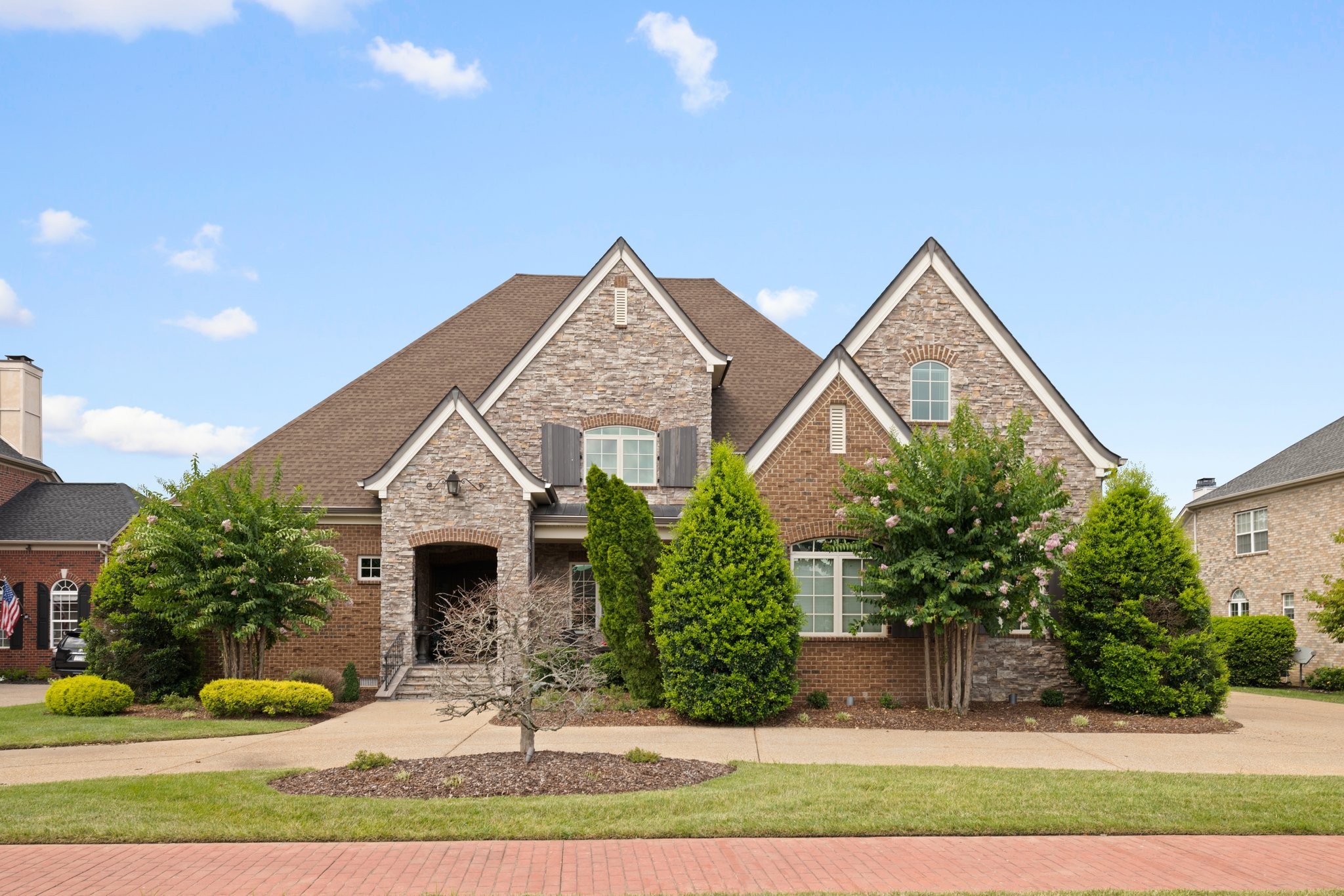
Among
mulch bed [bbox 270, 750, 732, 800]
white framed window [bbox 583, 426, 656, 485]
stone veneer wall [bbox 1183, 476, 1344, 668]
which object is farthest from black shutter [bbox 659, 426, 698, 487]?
stone veneer wall [bbox 1183, 476, 1344, 668]

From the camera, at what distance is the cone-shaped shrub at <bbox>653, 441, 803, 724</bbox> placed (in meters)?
15.5

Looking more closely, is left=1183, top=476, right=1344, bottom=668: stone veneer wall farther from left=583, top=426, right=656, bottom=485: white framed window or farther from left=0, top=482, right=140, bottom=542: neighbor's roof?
left=0, top=482, right=140, bottom=542: neighbor's roof

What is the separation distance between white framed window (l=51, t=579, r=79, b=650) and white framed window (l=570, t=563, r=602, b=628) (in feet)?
55.9

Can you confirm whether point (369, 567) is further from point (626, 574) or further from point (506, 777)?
point (506, 777)

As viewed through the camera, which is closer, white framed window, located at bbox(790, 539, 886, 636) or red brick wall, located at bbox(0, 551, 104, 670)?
white framed window, located at bbox(790, 539, 886, 636)

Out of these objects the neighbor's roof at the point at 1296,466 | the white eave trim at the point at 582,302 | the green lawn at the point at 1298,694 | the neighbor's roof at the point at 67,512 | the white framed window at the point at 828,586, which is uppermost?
the white eave trim at the point at 582,302

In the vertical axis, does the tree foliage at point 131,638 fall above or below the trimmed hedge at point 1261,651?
above

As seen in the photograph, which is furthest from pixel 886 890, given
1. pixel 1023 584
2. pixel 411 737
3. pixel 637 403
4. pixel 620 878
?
pixel 637 403

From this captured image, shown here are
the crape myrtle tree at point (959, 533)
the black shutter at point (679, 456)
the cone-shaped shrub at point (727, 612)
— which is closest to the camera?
the cone-shaped shrub at point (727, 612)

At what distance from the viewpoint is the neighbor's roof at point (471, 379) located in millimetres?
23375

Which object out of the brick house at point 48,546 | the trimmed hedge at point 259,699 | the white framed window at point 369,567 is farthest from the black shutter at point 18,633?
the trimmed hedge at point 259,699

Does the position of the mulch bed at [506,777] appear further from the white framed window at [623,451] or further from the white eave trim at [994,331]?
the white eave trim at [994,331]

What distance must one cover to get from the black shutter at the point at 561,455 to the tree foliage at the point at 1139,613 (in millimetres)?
9968

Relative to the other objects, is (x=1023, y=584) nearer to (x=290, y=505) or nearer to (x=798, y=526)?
(x=798, y=526)
